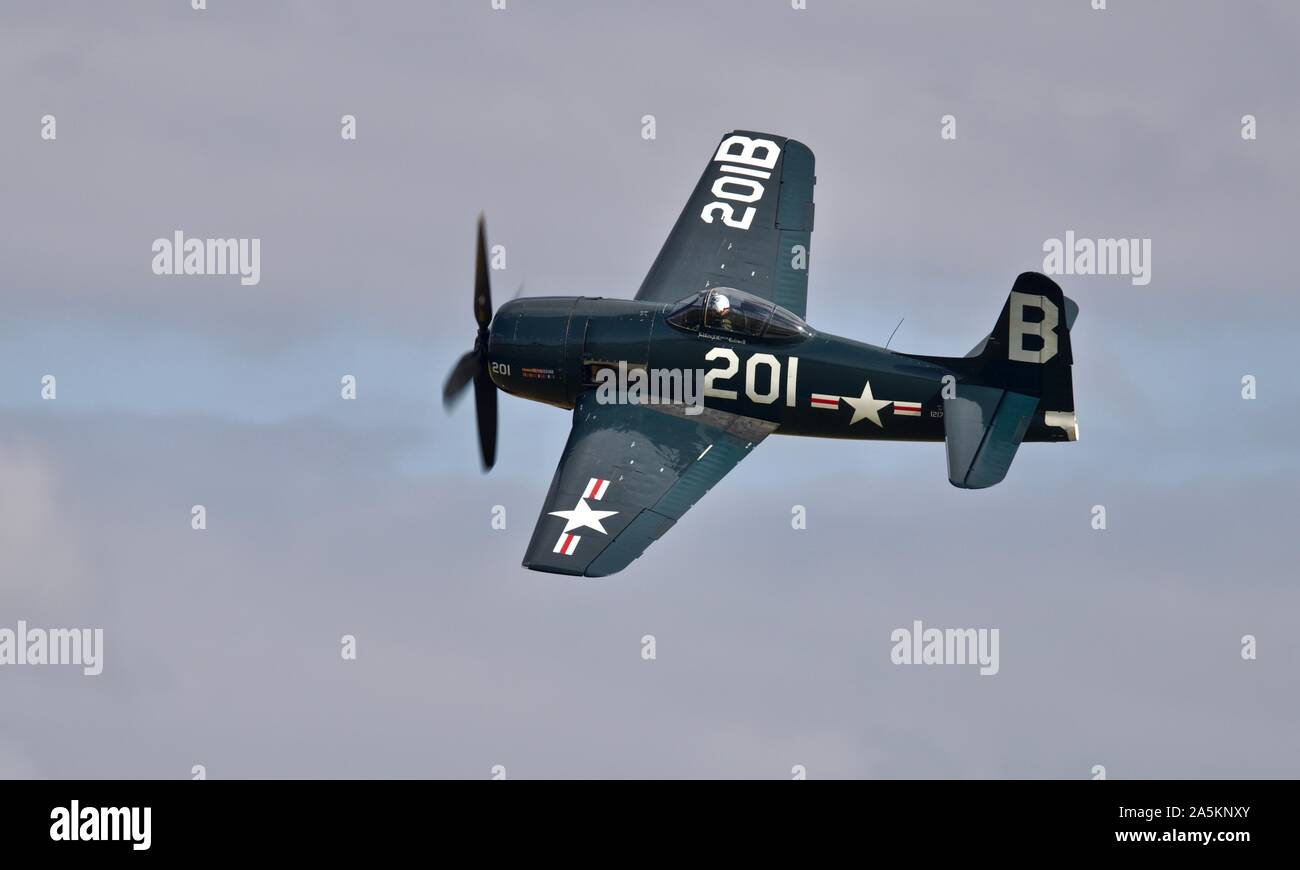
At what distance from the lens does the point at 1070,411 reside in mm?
42938

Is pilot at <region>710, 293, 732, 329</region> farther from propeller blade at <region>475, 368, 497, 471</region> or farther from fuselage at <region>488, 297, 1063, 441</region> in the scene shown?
propeller blade at <region>475, 368, 497, 471</region>

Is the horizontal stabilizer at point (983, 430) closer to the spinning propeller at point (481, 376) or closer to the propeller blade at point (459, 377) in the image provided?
the spinning propeller at point (481, 376)

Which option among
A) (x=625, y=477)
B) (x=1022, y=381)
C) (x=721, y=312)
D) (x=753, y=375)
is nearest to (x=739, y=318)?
(x=721, y=312)

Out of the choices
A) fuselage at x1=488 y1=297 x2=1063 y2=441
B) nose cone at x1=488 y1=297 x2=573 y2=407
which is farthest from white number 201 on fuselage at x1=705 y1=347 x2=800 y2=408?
nose cone at x1=488 y1=297 x2=573 y2=407

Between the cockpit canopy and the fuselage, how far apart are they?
0.10m

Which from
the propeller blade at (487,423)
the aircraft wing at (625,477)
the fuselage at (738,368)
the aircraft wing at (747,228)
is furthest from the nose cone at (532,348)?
the aircraft wing at (747,228)

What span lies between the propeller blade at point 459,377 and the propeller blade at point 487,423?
0.32 m

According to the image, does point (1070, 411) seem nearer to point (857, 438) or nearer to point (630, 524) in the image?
point (857, 438)

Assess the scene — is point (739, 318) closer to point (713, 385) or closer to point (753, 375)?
point (753, 375)

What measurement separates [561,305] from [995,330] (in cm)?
757

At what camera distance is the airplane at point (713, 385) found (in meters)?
42.4

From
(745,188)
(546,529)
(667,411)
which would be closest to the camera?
(546,529)

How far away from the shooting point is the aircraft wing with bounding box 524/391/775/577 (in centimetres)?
4134

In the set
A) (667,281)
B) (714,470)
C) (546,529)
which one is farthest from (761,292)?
(546,529)
